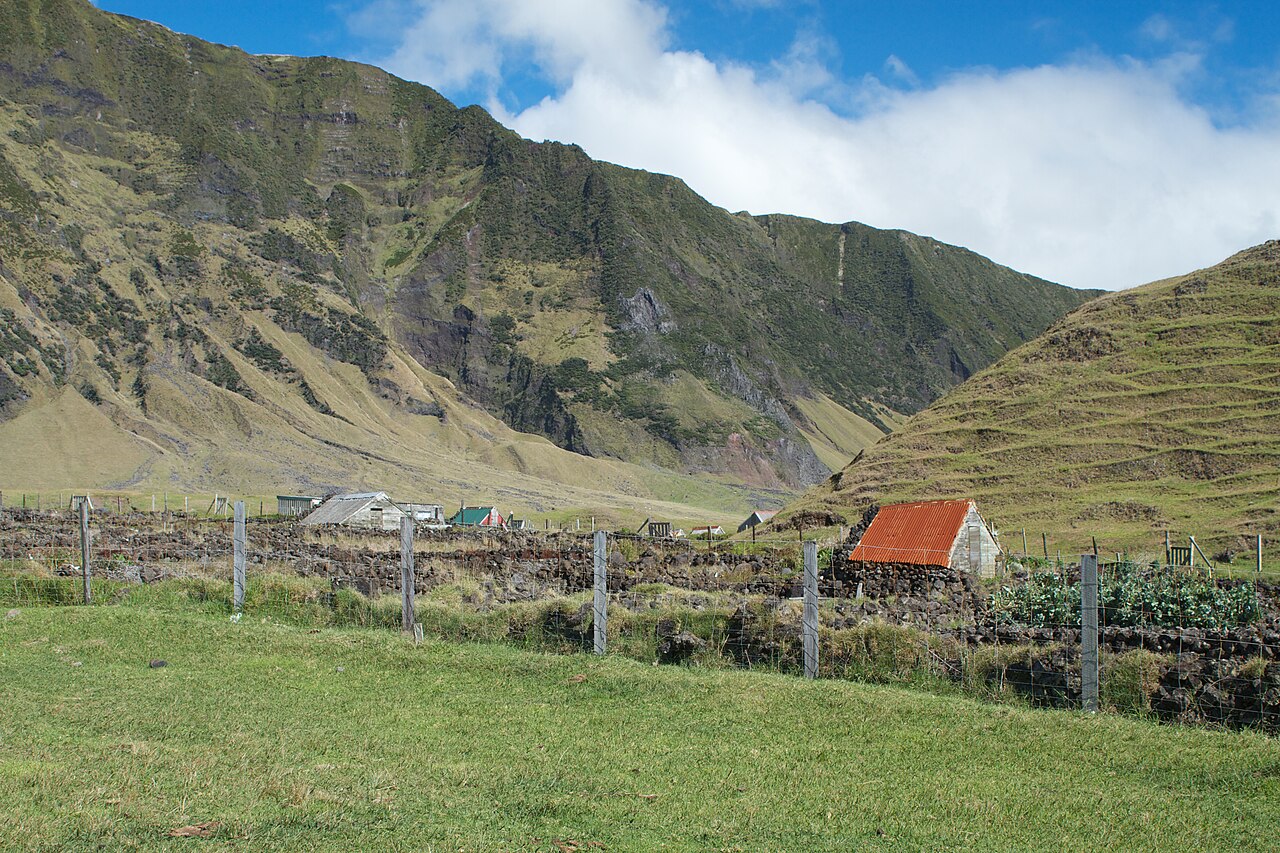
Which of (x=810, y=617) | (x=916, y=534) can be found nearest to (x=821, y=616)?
(x=810, y=617)

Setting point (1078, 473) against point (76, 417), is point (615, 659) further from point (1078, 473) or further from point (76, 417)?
point (76, 417)

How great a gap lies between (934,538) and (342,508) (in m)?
32.2

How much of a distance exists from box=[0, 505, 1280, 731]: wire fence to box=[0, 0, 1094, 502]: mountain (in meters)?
78.1

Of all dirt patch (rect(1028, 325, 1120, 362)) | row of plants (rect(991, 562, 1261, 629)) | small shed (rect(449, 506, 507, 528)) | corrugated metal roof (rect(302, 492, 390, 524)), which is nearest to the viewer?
row of plants (rect(991, 562, 1261, 629))

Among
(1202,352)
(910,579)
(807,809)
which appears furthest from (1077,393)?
(807,809)

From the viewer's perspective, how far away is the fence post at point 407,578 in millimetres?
13703

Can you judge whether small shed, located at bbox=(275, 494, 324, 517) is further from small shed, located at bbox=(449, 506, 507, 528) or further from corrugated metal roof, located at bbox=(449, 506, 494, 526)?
small shed, located at bbox=(449, 506, 507, 528)

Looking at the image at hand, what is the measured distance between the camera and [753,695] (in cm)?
1021

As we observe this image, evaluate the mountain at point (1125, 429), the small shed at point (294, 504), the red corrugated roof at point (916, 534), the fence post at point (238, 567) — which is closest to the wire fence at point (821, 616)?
the fence post at point (238, 567)

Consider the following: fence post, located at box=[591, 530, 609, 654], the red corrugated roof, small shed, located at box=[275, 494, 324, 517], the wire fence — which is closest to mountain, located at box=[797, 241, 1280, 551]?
the red corrugated roof

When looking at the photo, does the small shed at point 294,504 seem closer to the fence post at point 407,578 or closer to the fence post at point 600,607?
the fence post at point 407,578

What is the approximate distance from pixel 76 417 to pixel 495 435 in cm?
5378

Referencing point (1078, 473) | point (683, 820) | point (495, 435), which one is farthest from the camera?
point (495, 435)

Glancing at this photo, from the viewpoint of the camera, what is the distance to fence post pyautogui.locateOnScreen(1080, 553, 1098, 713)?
995 cm
